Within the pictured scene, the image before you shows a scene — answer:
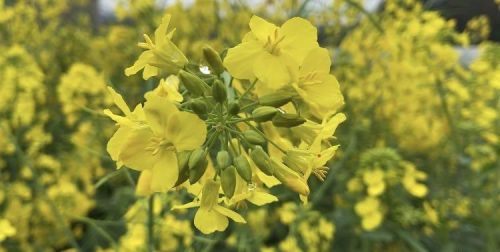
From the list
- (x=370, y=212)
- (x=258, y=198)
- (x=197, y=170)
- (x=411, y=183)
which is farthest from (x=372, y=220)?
(x=197, y=170)

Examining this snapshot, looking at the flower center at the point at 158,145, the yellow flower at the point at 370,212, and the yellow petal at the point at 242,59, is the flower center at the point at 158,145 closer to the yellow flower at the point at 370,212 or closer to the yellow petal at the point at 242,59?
the yellow petal at the point at 242,59

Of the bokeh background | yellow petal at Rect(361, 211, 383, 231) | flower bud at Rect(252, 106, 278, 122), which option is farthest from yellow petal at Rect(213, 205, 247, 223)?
yellow petal at Rect(361, 211, 383, 231)

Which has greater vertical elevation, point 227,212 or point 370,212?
point 227,212

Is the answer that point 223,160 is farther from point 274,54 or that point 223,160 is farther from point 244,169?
point 274,54

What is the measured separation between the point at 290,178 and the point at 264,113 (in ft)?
0.26

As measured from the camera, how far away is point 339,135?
89.5 inches

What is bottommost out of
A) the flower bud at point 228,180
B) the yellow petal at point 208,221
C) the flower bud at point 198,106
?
the yellow petal at point 208,221

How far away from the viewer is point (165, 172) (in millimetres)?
604

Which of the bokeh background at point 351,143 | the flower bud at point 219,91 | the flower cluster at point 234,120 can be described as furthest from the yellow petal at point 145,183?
the bokeh background at point 351,143

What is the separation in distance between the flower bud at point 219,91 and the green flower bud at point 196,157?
6 centimetres

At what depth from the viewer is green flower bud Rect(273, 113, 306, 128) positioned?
0.65 metres

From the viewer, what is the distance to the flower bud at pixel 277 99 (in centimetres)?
64

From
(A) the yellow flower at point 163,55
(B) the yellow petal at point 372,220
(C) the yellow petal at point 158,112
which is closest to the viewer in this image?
(C) the yellow petal at point 158,112

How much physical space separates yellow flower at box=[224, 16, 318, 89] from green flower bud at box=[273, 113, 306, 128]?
1.7 inches
